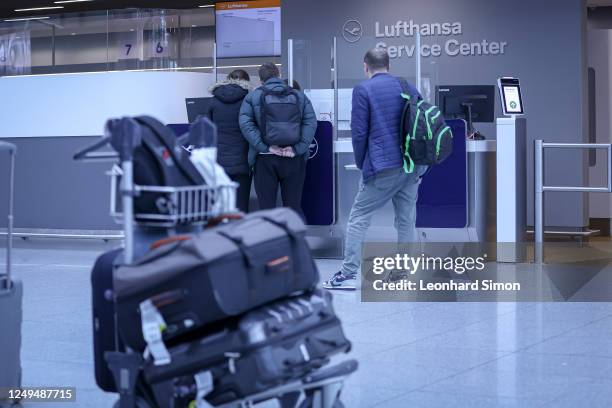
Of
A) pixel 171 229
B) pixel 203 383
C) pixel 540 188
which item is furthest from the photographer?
pixel 540 188

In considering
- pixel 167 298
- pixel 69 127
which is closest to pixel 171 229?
pixel 167 298

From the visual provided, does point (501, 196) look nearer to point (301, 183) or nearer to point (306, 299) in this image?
point (301, 183)

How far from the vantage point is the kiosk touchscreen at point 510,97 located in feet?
29.8

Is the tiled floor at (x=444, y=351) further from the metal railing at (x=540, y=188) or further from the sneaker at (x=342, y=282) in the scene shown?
the metal railing at (x=540, y=188)

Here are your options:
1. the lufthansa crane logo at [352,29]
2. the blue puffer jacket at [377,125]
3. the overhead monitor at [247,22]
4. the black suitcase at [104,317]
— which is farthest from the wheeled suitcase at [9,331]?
the lufthansa crane logo at [352,29]

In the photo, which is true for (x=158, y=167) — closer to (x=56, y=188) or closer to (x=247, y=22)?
(x=56, y=188)

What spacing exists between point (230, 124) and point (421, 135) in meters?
2.29

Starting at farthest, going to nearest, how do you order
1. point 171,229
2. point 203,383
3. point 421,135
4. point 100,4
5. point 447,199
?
point 100,4, point 447,199, point 421,135, point 171,229, point 203,383

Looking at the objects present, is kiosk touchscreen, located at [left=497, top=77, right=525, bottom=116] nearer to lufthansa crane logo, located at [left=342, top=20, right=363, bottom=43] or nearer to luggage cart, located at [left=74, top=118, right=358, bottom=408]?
lufthansa crane logo, located at [left=342, top=20, right=363, bottom=43]

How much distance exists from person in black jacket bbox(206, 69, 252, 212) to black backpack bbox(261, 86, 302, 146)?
1.53ft

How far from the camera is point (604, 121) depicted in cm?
1262

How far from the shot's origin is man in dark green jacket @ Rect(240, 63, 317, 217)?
8.06m

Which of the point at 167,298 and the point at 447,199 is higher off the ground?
the point at 447,199

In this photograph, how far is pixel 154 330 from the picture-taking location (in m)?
2.83
